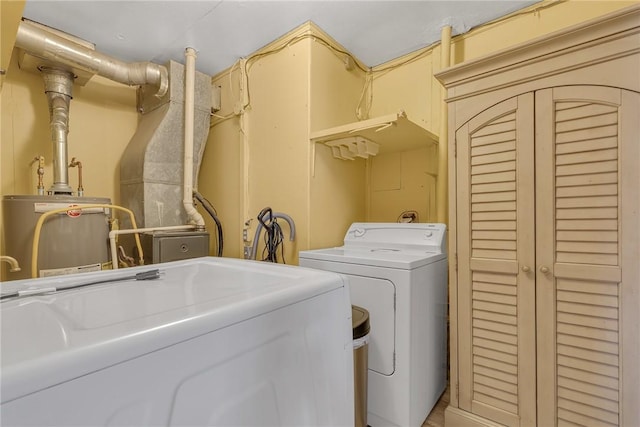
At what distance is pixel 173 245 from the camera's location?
245 centimetres

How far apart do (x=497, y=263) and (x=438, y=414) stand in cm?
101

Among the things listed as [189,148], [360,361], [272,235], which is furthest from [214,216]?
[360,361]

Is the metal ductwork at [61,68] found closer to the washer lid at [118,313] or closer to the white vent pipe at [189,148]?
the white vent pipe at [189,148]

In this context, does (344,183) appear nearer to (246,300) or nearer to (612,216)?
(612,216)

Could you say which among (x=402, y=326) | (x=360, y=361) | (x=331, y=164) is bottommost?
(x=360, y=361)

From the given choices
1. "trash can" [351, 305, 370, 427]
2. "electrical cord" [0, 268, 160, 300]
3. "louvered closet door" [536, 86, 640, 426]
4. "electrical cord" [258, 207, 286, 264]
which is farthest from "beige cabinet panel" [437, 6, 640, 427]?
"electrical cord" [0, 268, 160, 300]

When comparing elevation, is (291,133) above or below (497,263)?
above

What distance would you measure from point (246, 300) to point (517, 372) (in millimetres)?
1556

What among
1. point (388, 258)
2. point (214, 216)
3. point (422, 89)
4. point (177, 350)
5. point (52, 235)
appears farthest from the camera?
point (214, 216)

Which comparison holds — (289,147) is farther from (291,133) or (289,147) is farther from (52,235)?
(52,235)

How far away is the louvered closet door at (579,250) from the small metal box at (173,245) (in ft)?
7.94

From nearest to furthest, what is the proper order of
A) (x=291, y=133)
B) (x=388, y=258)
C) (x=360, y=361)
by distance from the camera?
1. (x=360, y=361)
2. (x=388, y=258)
3. (x=291, y=133)

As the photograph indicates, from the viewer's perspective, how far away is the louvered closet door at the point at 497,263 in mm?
1477

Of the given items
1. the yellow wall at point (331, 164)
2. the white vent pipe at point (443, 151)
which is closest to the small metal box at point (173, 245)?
the yellow wall at point (331, 164)
